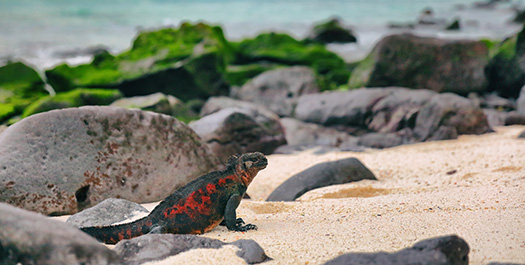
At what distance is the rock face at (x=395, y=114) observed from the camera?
286 inches

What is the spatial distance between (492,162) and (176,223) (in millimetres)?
3706

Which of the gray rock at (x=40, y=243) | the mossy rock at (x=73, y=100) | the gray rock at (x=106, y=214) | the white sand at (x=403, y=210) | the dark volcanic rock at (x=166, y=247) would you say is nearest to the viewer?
the gray rock at (x=40, y=243)

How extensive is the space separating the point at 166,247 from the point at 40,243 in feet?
2.34

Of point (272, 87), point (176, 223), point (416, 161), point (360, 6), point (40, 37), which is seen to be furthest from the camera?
point (360, 6)

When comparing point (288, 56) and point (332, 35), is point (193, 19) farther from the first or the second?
point (288, 56)

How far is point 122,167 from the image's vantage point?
440cm

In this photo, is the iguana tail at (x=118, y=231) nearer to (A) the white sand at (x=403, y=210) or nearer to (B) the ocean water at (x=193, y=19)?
(A) the white sand at (x=403, y=210)

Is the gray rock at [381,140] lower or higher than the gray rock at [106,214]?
lower

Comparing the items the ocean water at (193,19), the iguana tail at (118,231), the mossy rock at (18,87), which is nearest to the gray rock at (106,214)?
the iguana tail at (118,231)

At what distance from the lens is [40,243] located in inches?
87.5

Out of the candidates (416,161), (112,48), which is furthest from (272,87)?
(112,48)

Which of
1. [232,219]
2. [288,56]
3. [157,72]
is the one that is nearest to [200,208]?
[232,219]

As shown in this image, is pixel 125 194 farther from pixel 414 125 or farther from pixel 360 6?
pixel 360 6

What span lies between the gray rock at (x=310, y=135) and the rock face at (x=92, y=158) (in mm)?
3095
